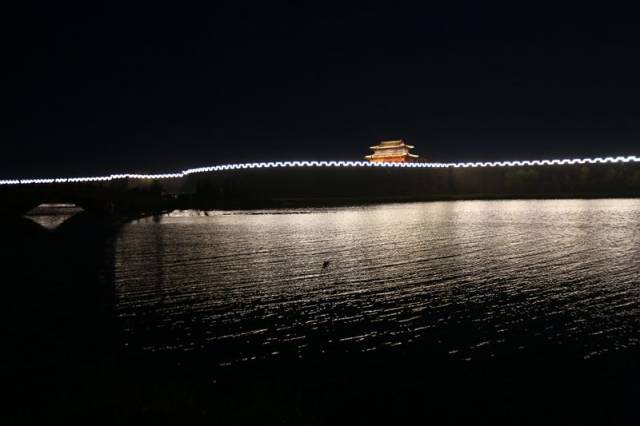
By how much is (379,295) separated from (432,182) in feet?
310

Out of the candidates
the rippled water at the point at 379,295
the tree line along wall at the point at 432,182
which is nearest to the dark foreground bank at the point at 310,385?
the rippled water at the point at 379,295

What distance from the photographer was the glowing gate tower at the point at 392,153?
142 metres

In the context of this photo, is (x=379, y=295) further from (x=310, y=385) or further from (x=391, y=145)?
(x=391, y=145)

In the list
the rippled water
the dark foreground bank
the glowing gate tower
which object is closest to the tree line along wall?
the glowing gate tower

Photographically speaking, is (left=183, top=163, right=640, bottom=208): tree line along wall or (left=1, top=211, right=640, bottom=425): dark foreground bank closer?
(left=1, top=211, right=640, bottom=425): dark foreground bank

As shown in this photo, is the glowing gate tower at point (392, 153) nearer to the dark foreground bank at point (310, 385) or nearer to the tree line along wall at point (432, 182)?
the tree line along wall at point (432, 182)

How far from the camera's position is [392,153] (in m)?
144

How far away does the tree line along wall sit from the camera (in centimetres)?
9956

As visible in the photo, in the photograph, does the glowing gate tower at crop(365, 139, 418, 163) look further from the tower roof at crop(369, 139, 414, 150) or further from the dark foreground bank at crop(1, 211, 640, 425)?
the dark foreground bank at crop(1, 211, 640, 425)

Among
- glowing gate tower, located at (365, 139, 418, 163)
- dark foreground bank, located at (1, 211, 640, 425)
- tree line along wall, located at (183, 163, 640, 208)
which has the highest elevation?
glowing gate tower, located at (365, 139, 418, 163)

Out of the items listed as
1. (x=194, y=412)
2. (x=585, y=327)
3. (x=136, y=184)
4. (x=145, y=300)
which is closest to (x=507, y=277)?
(x=585, y=327)

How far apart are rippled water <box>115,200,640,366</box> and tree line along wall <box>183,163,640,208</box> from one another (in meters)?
70.2

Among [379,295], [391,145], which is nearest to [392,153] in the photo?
[391,145]

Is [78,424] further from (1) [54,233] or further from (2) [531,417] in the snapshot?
(1) [54,233]
